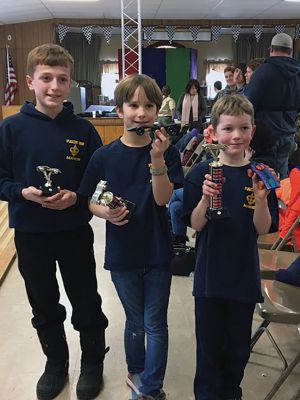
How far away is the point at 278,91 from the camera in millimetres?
3002

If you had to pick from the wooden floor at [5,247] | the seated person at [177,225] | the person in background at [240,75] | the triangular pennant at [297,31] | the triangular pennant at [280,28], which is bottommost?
the wooden floor at [5,247]

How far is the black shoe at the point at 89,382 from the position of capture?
6.30 feet

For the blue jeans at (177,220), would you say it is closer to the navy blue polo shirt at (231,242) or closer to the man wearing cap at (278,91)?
the man wearing cap at (278,91)

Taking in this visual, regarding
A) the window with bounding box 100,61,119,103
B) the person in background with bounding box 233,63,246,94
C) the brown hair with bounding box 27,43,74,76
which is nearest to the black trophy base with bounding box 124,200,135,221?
the brown hair with bounding box 27,43,74,76

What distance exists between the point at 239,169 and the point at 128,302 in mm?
686

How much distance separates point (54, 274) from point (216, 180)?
879mm

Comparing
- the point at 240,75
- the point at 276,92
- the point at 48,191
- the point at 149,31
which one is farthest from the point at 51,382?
the point at 149,31

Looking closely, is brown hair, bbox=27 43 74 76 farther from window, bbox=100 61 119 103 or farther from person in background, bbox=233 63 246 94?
window, bbox=100 61 119 103

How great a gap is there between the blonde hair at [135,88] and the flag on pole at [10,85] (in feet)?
33.3

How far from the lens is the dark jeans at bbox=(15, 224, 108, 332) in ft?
5.82

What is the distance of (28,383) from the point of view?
2.04m

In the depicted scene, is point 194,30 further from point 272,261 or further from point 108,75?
point 272,261

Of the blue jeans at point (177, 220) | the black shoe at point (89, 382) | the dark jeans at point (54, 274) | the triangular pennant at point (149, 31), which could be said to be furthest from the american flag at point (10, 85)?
the black shoe at point (89, 382)

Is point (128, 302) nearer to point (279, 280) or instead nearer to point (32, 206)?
point (32, 206)
